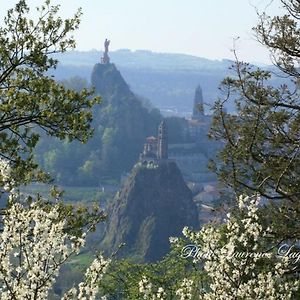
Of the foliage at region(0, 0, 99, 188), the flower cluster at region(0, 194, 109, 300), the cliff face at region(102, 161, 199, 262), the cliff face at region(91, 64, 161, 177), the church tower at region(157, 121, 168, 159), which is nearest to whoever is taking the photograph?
the flower cluster at region(0, 194, 109, 300)

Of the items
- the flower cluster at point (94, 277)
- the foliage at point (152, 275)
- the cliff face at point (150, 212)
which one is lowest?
the cliff face at point (150, 212)

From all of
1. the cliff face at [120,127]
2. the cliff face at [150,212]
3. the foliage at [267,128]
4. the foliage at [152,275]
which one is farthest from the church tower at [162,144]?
the foliage at [267,128]

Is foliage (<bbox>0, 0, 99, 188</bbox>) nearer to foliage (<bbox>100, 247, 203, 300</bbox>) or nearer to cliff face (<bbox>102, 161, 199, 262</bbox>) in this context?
foliage (<bbox>100, 247, 203, 300</bbox>)

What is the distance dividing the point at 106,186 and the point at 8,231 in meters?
158

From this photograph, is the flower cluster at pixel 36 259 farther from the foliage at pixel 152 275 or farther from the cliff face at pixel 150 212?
the cliff face at pixel 150 212

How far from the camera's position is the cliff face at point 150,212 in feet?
372

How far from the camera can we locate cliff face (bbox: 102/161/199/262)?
113m

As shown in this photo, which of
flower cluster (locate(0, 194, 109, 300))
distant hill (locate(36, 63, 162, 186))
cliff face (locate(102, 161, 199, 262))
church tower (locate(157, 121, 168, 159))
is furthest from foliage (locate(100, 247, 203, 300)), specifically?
distant hill (locate(36, 63, 162, 186))

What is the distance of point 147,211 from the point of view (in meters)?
124

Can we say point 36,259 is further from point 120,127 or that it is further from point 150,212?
point 120,127

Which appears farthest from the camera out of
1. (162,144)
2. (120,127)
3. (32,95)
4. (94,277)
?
(120,127)

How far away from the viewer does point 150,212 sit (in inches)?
4894

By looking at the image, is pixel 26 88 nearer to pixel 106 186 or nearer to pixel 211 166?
pixel 211 166

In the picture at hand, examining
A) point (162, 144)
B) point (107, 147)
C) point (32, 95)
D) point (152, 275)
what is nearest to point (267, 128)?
point (32, 95)
